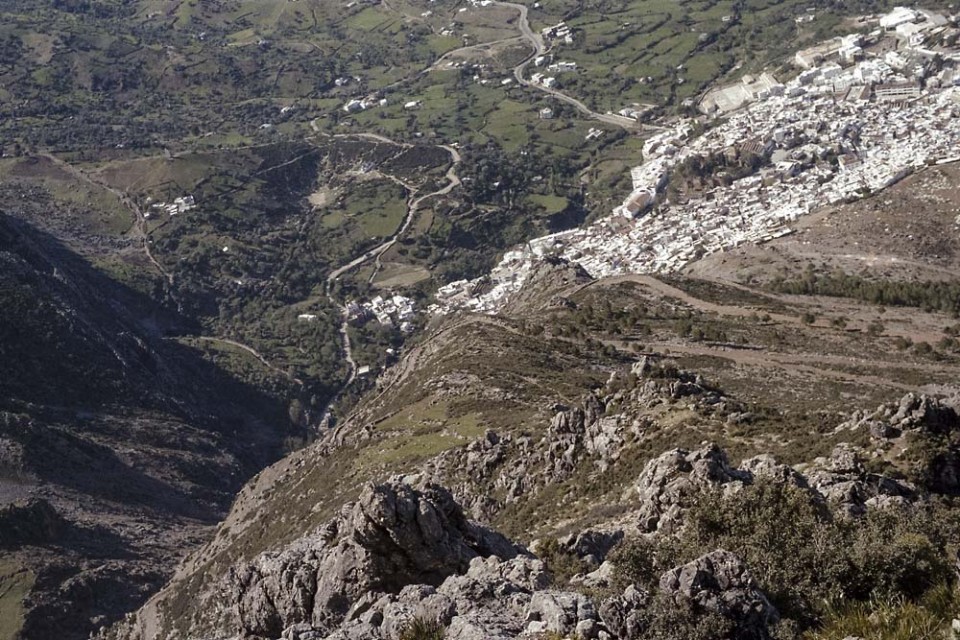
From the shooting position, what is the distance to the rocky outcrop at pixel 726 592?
1673cm

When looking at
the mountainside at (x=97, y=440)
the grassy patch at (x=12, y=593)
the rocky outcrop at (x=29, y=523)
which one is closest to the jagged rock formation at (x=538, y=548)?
the grassy patch at (x=12, y=593)

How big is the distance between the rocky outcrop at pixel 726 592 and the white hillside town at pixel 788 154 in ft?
280

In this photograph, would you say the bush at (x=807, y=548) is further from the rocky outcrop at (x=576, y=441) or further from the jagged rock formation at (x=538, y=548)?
the rocky outcrop at (x=576, y=441)

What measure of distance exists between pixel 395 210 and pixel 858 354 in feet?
367

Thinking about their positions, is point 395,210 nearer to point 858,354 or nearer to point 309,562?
point 858,354

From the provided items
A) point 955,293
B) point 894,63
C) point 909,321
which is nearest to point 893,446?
point 909,321

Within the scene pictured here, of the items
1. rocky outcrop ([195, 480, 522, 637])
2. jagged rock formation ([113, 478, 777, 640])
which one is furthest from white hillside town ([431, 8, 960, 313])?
jagged rock formation ([113, 478, 777, 640])

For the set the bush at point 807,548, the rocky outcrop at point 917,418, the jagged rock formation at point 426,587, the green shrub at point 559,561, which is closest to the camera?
the jagged rock formation at point 426,587

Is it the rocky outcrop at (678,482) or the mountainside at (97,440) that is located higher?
the rocky outcrop at (678,482)

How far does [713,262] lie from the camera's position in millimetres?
94625

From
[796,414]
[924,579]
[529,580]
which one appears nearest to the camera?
[924,579]

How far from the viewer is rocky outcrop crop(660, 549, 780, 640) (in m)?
16.7

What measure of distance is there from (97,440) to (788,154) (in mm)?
97182

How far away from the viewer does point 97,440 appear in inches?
3794
